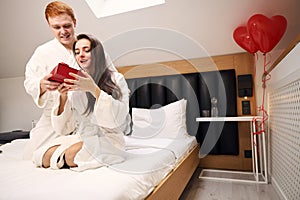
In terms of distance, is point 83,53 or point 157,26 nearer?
point 83,53

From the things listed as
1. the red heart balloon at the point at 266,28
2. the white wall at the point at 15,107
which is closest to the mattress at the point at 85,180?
the red heart balloon at the point at 266,28

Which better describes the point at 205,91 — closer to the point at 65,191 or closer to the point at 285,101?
the point at 285,101

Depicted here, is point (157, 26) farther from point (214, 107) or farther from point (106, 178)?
point (106, 178)

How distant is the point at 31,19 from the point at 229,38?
7.62 feet

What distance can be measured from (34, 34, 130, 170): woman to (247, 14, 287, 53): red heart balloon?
4.45ft

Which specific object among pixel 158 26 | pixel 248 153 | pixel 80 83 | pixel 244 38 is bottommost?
pixel 248 153

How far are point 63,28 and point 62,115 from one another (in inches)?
20.9

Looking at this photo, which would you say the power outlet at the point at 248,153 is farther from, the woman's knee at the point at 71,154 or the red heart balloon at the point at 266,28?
the woman's knee at the point at 71,154

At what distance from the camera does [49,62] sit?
134cm

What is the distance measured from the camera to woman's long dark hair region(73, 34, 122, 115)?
1.23m

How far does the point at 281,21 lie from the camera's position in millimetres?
1816

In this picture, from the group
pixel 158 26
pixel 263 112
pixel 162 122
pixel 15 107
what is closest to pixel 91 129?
pixel 162 122

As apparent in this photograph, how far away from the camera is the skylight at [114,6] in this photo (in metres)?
2.18

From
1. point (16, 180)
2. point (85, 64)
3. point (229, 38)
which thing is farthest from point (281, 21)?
point (16, 180)
